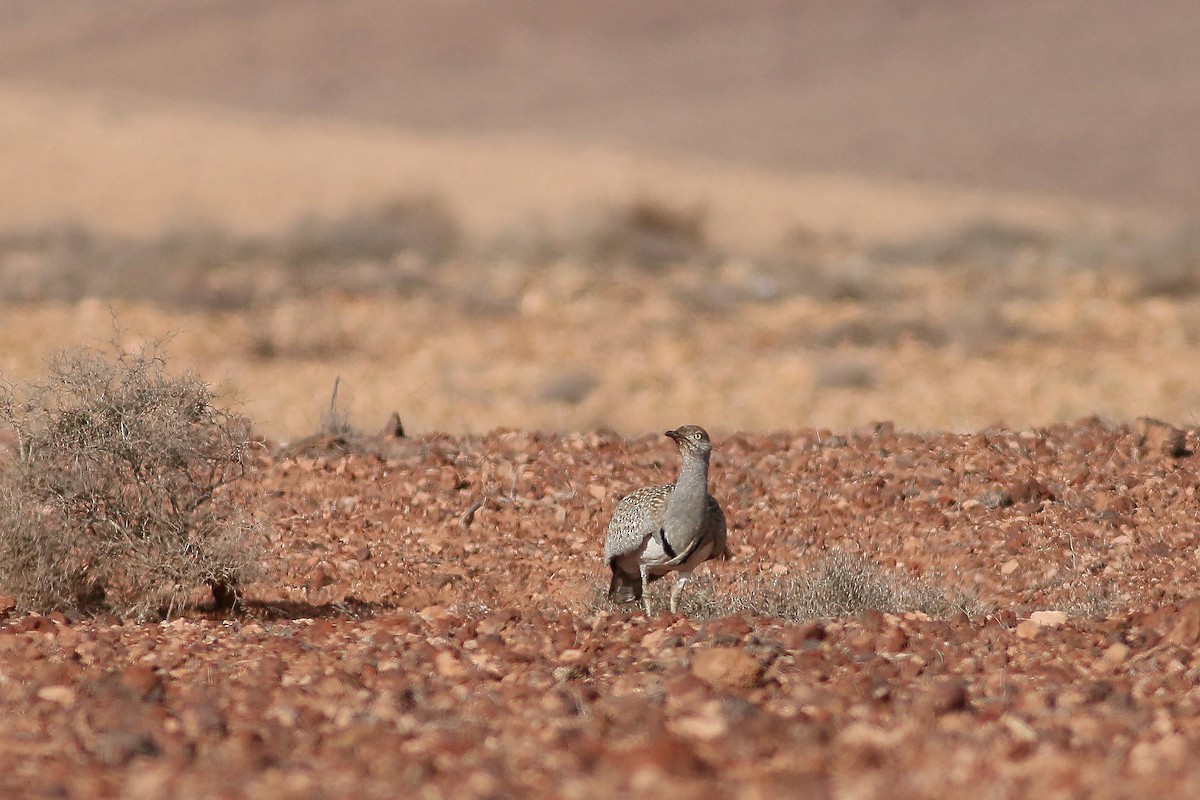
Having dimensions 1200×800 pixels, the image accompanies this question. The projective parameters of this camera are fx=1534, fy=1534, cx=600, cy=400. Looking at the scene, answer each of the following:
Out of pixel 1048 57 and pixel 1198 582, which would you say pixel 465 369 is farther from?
→ pixel 1048 57

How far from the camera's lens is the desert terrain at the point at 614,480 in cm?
448

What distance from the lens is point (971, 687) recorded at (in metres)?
5.21

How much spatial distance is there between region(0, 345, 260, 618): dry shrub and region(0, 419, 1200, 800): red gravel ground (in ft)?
1.03

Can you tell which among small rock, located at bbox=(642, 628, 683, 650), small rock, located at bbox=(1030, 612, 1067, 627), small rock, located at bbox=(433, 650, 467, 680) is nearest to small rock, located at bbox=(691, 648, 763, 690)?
small rock, located at bbox=(642, 628, 683, 650)

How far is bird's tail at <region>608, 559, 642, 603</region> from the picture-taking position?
24.5 ft

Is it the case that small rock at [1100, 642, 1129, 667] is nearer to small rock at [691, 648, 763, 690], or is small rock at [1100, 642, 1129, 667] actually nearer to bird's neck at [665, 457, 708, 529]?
small rock at [691, 648, 763, 690]

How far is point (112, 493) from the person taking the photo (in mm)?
7258

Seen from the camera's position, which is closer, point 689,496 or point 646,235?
point 689,496

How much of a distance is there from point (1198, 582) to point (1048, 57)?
84324 millimetres

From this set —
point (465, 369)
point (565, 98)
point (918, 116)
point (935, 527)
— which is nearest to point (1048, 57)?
point (918, 116)

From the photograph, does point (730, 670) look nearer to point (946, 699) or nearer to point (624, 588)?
point (946, 699)

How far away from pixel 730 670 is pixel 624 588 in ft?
7.86

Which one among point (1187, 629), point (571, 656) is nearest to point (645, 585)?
point (571, 656)

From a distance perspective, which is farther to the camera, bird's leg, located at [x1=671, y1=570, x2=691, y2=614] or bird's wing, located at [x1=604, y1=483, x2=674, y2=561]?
bird's leg, located at [x1=671, y1=570, x2=691, y2=614]
